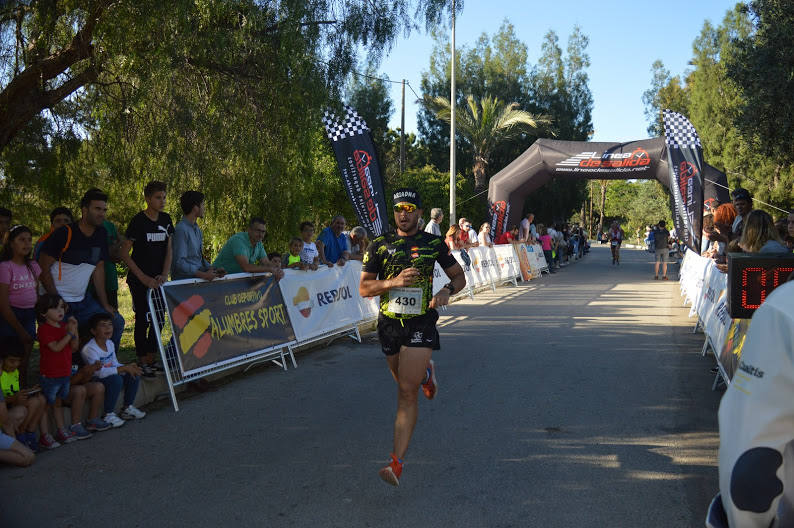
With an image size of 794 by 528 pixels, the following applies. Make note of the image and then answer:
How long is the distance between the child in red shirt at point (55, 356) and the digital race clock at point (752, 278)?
4855mm

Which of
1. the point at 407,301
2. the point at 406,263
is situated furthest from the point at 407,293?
the point at 406,263

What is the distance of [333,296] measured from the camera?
402 inches

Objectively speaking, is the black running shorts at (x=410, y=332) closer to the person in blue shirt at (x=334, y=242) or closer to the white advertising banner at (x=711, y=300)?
the white advertising banner at (x=711, y=300)

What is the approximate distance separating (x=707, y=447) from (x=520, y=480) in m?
1.69

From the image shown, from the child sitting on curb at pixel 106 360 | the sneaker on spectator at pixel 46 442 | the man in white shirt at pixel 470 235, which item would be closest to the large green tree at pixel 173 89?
the child sitting on curb at pixel 106 360

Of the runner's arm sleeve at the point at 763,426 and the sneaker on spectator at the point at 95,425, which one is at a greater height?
the runner's arm sleeve at the point at 763,426

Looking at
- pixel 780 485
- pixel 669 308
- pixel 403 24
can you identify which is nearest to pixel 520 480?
pixel 780 485

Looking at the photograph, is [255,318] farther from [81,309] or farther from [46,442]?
[46,442]

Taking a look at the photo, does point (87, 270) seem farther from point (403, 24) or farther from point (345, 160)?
point (345, 160)

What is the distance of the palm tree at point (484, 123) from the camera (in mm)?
36750

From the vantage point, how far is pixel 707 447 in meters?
5.38

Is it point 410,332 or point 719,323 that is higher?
point 410,332

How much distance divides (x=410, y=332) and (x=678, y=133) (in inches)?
669

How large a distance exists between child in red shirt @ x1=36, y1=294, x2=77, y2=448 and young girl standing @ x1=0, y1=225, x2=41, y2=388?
430mm
